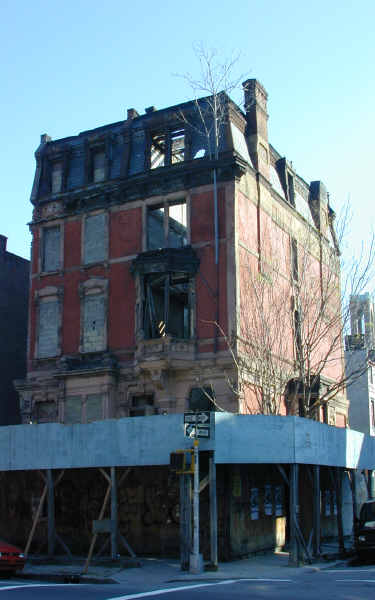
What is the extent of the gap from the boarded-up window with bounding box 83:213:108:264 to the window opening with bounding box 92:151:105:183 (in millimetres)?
1949

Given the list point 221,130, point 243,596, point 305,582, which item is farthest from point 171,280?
point 243,596

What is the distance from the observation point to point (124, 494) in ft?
72.2

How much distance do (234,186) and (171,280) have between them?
4651mm

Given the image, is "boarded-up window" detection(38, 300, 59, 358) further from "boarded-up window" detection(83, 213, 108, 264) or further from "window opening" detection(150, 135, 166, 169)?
"window opening" detection(150, 135, 166, 169)

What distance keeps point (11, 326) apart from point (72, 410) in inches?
332

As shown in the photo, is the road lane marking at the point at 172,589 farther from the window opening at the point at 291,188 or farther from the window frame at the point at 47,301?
the window opening at the point at 291,188

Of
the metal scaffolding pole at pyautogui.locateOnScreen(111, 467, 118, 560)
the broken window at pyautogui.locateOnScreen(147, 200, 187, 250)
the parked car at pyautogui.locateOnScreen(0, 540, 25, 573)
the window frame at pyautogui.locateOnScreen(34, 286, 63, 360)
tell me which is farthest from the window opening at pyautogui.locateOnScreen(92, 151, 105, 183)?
the parked car at pyautogui.locateOnScreen(0, 540, 25, 573)

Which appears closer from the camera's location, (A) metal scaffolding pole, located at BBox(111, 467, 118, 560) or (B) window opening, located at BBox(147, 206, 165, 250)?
(A) metal scaffolding pole, located at BBox(111, 467, 118, 560)

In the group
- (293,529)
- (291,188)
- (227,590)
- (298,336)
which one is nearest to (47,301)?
(298,336)

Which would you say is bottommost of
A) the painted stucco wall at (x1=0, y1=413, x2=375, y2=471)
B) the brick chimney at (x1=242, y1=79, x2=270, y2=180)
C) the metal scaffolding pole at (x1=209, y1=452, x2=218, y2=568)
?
the metal scaffolding pole at (x1=209, y1=452, x2=218, y2=568)

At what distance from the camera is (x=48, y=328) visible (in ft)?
108

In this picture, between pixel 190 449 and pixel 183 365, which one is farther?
pixel 183 365

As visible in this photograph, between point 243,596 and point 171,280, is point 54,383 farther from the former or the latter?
point 243,596

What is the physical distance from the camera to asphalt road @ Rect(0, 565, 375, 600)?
13.1m
